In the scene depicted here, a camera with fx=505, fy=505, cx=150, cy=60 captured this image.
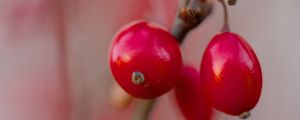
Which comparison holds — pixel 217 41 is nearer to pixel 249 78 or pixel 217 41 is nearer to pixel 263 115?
pixel 249 78

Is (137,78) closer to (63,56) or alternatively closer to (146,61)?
(146,61)

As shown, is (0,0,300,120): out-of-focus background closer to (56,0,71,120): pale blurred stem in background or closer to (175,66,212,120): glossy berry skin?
(56,0,71,120): pale blurred stem in background

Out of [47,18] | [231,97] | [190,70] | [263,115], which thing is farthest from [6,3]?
[263,115]

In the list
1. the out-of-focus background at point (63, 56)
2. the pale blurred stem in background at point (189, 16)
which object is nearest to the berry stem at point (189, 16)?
the pale blurred stem in background at point (189, 16)

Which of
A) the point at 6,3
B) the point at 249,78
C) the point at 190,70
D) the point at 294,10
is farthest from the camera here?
the point at 294,10

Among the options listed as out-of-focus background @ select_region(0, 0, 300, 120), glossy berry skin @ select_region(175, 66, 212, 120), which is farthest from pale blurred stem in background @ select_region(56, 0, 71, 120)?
glossy berry skin @ select_region(175, 66, 212, 120)

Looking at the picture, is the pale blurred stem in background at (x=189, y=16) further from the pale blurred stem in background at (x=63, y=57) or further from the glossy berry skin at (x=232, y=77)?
the pale blurred stem in background at (x=63, y=57)

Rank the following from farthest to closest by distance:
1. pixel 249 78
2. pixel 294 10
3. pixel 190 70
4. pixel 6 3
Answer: pixel 294 10, pixel 6 3, pixel 190 70, pixel 249 78
